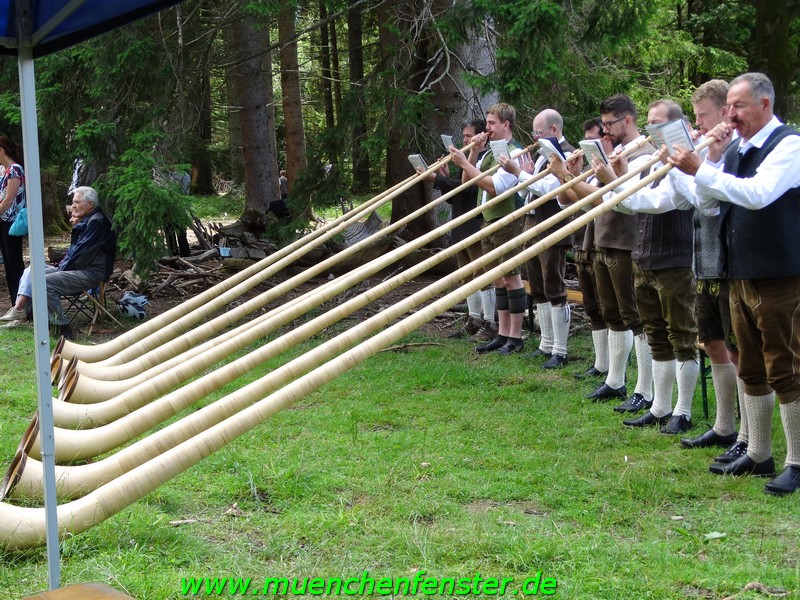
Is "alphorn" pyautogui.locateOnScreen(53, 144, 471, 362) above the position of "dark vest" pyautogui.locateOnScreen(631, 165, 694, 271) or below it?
below

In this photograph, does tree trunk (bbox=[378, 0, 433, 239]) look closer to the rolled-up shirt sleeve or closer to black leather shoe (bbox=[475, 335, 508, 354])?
black leather shoe (bbox=[475, 335, 508, 354])

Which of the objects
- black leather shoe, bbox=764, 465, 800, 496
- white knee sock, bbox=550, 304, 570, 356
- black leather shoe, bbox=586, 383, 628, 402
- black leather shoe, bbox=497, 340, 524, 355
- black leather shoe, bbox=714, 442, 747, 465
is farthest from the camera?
black leather shoe, bbox=497, 340, 524, 355

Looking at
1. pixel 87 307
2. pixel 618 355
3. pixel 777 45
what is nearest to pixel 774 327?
pixel 618 355

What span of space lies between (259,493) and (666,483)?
215 cm

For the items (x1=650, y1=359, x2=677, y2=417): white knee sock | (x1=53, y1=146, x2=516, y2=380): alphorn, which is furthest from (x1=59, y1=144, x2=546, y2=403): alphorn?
(x1=650, y1=359, x2=677, y2=417): white knee sock

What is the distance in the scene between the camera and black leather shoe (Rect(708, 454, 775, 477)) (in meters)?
4.92

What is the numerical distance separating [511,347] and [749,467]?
369 cm

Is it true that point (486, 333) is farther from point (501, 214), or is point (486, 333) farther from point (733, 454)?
point (733, 454)

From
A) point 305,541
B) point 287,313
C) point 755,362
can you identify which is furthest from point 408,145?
point 305,541

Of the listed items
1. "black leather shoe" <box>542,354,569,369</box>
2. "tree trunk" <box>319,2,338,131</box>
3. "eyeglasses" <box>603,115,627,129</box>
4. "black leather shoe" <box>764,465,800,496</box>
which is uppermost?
"tree trunk" <box>319,2,338,131</box>

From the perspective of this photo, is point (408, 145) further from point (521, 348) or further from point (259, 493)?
point (259, 493)

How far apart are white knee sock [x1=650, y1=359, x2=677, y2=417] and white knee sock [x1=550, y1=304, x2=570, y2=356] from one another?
6.20ft

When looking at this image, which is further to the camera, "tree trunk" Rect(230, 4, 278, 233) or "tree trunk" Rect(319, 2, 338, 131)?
"tree trunk" Rect(319, 2, 338, 131)

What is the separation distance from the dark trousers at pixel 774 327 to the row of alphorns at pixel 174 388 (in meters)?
0.79
